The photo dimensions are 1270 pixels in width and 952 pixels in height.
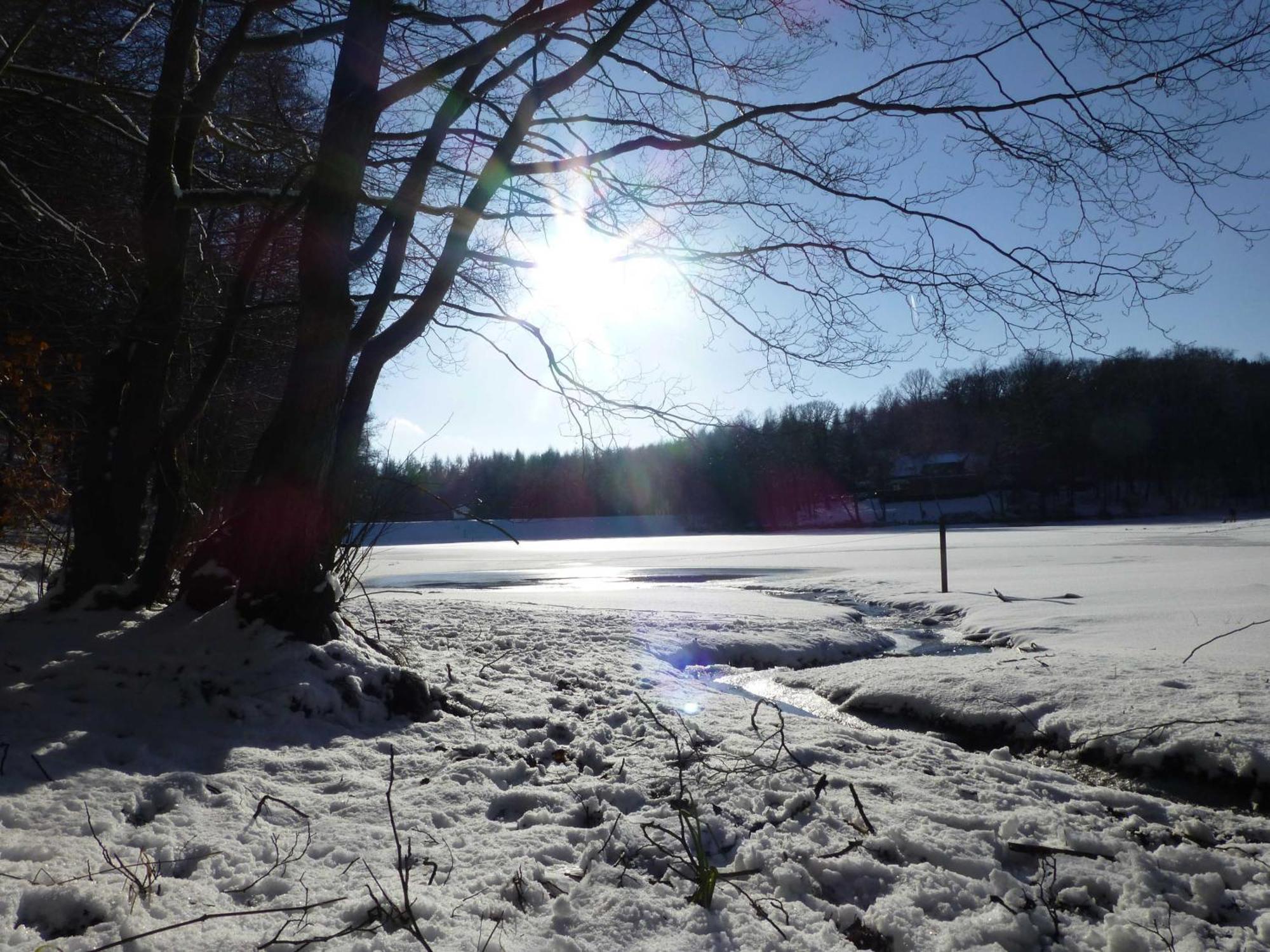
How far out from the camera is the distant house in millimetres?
58000

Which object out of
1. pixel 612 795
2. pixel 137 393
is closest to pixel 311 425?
pixel 137 393

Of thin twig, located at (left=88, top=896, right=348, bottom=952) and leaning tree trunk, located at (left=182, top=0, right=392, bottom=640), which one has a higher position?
leaning tree trunk, located at (left=182, top=0, right=392, bottom=640)

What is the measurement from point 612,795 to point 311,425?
244cm

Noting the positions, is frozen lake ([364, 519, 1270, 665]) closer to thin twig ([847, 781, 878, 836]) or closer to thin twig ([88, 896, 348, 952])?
thin twig ([847, 781, 878, 836])

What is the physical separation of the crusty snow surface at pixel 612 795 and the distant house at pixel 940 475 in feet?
174

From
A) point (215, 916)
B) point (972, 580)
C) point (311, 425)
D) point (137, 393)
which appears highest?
point (137, 393)

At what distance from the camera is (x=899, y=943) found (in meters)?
A: 1.88

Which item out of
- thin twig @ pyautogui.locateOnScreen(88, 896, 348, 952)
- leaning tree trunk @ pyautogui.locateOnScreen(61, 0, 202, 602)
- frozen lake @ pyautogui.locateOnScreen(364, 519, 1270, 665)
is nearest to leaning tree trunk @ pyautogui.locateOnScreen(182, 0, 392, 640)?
leaning tree trunk @ pyautogui.locateOnScreen(61, 0, 202, 602)

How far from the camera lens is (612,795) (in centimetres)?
272

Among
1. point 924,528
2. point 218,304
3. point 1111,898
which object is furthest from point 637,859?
point 924,528

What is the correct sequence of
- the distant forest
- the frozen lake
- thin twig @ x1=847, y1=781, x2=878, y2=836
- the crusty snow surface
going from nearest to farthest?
1. the crusty snow surface
2. thin twig @ x1=847, y1=781, x2=878, y2=836
3. the frozen lake
4. the distant forest

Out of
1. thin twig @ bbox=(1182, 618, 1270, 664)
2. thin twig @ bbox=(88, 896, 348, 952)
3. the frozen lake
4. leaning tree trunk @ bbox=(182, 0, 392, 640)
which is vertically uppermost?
leaning tree trunk @ bbox=(182, 0, 392, 640)

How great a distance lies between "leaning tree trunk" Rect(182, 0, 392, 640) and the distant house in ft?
179

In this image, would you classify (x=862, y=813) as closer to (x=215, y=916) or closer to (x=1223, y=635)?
(x=215, y=916)
